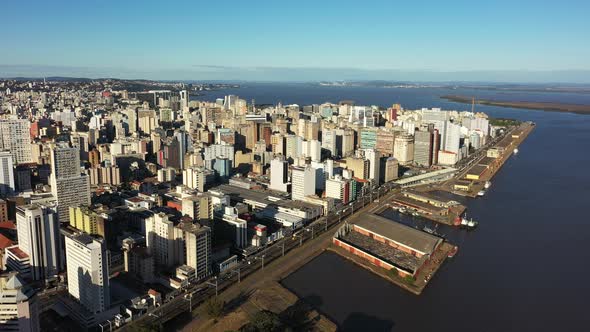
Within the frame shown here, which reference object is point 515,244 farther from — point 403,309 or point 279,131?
point 279,131

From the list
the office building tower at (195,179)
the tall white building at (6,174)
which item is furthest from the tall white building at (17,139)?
the office building tower at (195,179)

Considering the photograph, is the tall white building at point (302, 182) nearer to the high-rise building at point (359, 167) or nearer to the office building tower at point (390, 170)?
the high-rise building at point (359, 167)

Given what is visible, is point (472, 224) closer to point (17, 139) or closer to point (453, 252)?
point (453, 252)

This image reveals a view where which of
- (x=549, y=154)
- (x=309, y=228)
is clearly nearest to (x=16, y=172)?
(x=309, y=228)

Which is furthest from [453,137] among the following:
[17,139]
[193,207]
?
[17,139]

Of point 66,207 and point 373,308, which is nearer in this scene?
point 373,308

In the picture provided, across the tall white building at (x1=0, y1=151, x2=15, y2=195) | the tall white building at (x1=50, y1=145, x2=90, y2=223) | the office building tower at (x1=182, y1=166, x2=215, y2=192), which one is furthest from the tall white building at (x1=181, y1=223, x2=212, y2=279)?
the tall white building at (x1=0, y1=151, x2=15, y2=195)
